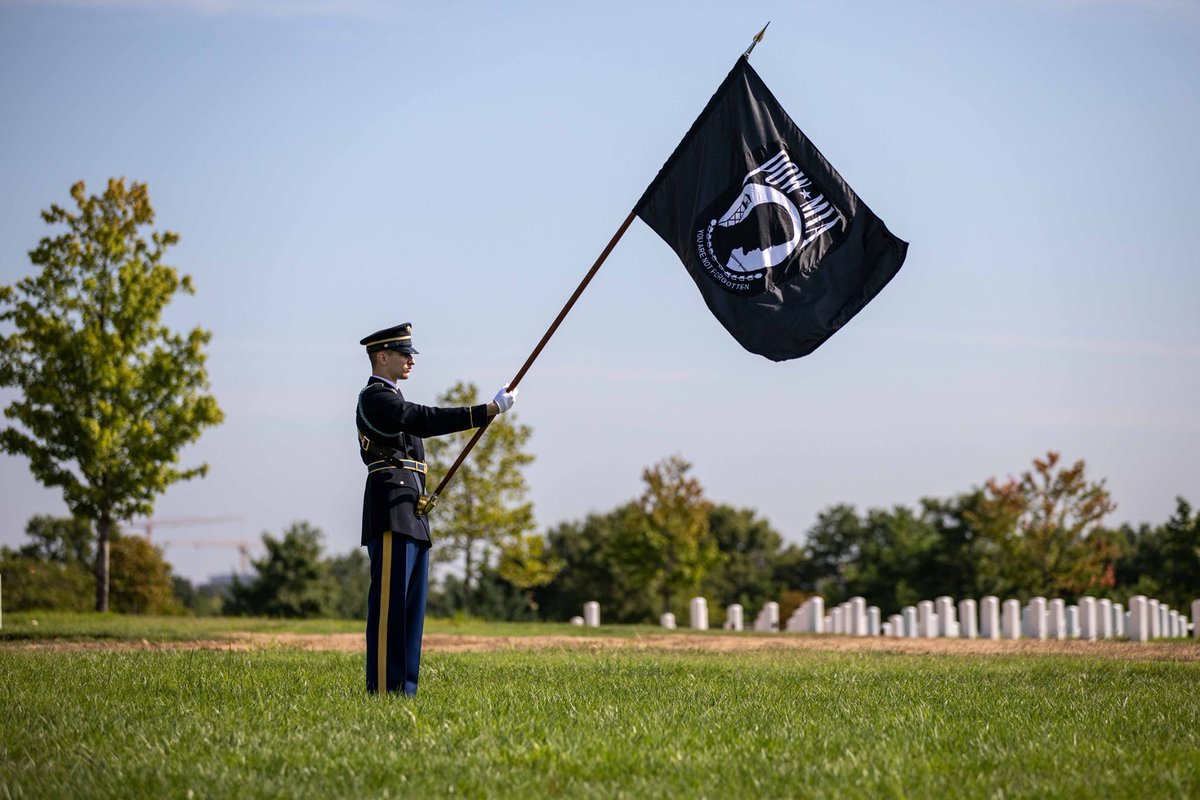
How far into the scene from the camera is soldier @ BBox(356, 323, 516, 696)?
910cm

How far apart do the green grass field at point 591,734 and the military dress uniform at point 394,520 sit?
37cm

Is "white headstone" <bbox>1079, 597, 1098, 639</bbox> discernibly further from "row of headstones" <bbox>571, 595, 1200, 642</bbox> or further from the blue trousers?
the blue trousers

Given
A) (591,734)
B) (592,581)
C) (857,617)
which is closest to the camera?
(591,734)

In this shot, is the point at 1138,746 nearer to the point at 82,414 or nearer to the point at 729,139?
the point at 729,139

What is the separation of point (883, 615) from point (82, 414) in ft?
132

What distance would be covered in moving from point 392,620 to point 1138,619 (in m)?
19.3

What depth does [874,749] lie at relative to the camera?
23.1ft

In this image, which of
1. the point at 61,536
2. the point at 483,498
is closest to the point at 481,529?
the point at 483,498

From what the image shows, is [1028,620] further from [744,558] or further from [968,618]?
[744,558]

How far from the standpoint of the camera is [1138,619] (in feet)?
81.0

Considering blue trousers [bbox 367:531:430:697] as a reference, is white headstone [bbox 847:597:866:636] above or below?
below

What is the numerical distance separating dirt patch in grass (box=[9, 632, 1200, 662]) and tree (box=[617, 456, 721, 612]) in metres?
25.9

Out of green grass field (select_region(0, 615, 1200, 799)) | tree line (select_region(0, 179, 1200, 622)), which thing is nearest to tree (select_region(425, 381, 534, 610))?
tree line (select_region(0, 179, 1200, 622))

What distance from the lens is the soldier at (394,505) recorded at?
358 inches
